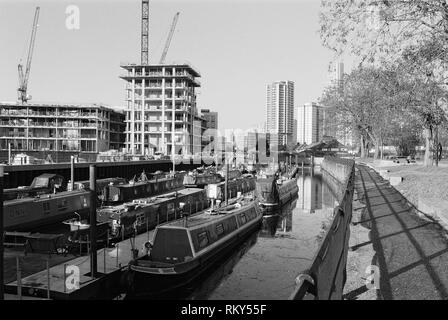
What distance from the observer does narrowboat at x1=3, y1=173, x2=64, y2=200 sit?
135ft

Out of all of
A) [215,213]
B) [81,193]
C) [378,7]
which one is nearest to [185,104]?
[81,193]

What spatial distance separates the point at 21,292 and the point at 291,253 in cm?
1985

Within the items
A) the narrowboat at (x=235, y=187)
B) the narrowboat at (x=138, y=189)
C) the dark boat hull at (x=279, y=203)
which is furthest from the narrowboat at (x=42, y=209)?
the dark boat hull at (x=279, y=203)

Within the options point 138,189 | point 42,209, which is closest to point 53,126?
point 138,189

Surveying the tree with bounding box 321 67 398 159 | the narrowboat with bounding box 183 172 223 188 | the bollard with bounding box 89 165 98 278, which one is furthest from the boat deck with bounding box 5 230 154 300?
the tree with bounding box 321 67 398 159

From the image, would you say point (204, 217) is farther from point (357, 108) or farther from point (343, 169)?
point (357, 108)

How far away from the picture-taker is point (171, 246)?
22859mm

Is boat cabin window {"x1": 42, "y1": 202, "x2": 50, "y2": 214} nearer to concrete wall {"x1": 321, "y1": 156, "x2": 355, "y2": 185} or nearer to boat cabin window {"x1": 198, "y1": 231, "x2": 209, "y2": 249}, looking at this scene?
boat cabin window {"x1": 198, "y1": 231, "x2": 209, "y2": 249}

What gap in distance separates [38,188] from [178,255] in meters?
30.3

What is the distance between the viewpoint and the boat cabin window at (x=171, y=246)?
882 inches

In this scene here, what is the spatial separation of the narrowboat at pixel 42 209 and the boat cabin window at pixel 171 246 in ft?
57.4
